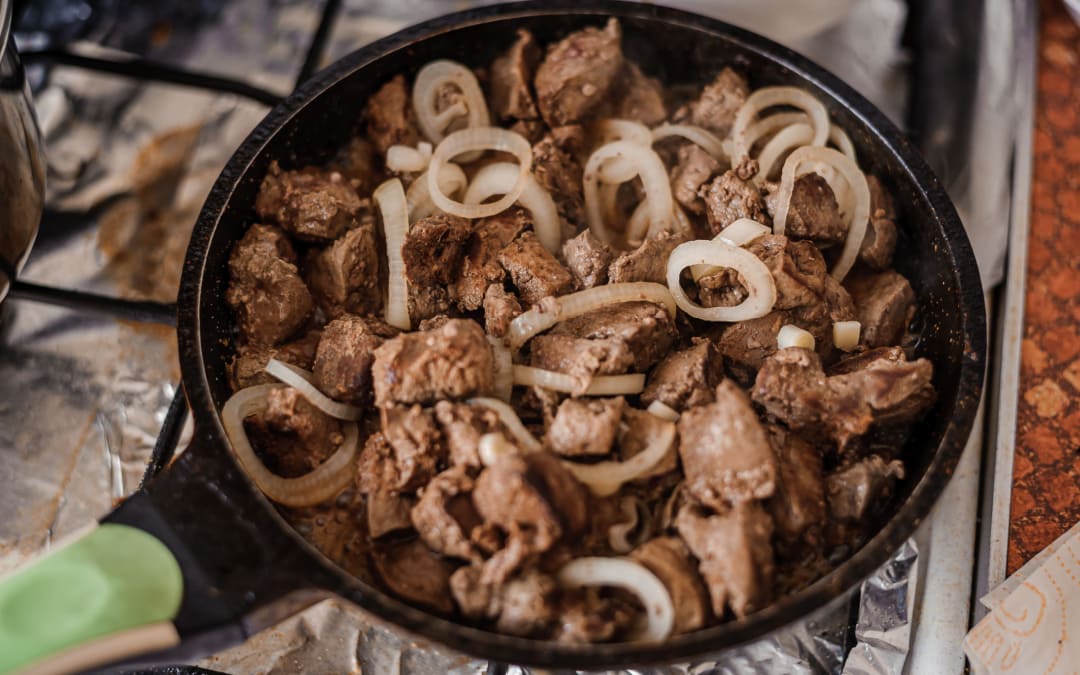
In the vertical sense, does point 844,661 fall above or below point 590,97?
below

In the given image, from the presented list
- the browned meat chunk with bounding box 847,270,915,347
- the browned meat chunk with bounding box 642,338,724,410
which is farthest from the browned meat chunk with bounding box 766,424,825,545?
the browned meat chunk with bounding box 847,270,915,347

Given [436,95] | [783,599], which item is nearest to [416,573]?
[783,599]

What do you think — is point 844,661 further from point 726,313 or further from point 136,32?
point 136,32

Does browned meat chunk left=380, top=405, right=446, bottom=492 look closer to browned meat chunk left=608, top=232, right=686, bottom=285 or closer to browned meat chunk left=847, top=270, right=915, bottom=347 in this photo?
browned meat chunk left=608, top=232, right=686, bottom=285

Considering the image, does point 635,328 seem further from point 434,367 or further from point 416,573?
point 416,573

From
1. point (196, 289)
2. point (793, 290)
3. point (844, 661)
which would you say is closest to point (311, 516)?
point (196, 289)

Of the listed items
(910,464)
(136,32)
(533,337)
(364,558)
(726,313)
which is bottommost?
(364,558)
